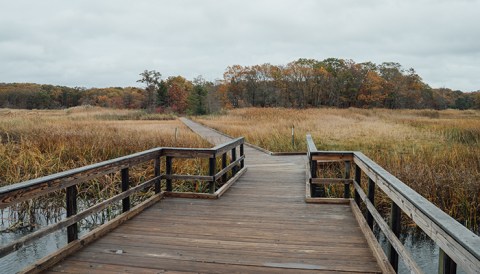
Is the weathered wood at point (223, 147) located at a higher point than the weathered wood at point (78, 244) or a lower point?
higher

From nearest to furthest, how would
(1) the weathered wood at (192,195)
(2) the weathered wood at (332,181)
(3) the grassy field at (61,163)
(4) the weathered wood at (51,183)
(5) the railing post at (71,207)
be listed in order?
1. (4) the weathered wood at (51,183)
2. (5) the railing post at (71,207)
3. (2) the weathered wood at (332,181)
4. (1) the weathered wood at (192,195)
5. (3) the grassy field at (61,163)

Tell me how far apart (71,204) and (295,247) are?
241 centimetres

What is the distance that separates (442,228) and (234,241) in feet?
8.13

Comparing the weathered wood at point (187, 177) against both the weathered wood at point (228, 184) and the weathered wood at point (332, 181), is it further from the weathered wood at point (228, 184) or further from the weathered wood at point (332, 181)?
the weathered wood at point (332, 181)

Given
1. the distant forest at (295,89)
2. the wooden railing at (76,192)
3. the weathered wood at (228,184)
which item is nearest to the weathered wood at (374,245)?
the weathered wood at (228,184)

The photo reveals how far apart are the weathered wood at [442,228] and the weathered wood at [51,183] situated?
308 cm

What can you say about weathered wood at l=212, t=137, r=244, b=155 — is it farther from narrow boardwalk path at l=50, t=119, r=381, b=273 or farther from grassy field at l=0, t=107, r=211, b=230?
grassy field at l=0, t=107, r=211, b=230

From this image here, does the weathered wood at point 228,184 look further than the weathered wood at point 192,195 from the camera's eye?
Yes

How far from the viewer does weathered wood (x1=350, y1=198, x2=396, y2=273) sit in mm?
3145

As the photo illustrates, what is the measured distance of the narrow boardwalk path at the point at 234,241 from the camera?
11.0 ft

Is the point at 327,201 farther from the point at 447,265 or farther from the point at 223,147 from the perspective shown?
the point at 447,265

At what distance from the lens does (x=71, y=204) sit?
3631 millimetres

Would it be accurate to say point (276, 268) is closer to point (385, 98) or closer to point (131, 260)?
point (131, 260)

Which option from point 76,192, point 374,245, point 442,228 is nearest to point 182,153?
point 76,192
